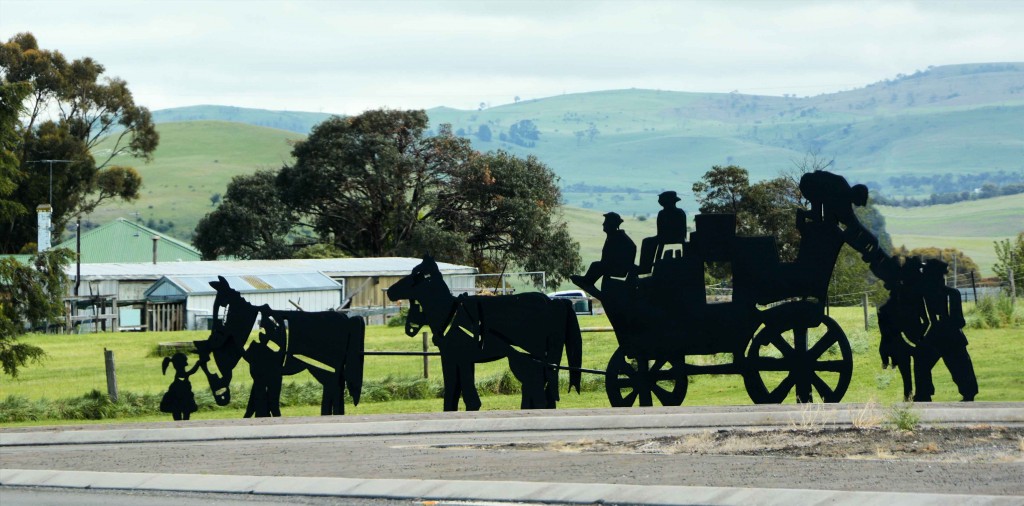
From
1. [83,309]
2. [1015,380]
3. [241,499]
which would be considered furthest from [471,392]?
[83,309]

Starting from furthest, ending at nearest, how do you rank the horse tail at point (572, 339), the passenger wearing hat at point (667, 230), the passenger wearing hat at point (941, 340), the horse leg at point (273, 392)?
the horse leg at point (273, 392), the horse tail at point (572, 339), the passenger wearing hat at point (667, 230), the passenger wearing hat at point (941, 340)

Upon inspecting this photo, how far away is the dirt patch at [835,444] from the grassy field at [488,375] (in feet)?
13.1

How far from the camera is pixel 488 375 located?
26531 millimetres

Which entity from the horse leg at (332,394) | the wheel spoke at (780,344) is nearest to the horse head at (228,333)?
the horse leg at (332,394)

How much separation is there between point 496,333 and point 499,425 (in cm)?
360

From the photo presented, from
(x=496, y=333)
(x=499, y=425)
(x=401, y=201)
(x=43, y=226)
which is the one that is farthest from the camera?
(x=401, y=201)

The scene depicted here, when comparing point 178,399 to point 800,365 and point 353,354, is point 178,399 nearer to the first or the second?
point 353,354

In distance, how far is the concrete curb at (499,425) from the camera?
41.9 feet

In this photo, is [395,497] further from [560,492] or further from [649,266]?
[649,266]

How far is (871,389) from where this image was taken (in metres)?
22.8

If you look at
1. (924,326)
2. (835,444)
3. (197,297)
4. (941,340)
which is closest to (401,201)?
(197,297)

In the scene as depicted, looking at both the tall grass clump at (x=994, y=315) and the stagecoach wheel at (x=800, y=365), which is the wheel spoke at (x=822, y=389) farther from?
the tall grass clump at (x=994, y=315)

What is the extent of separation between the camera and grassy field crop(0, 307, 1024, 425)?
22.7 metres

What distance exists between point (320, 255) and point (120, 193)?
466 inches
